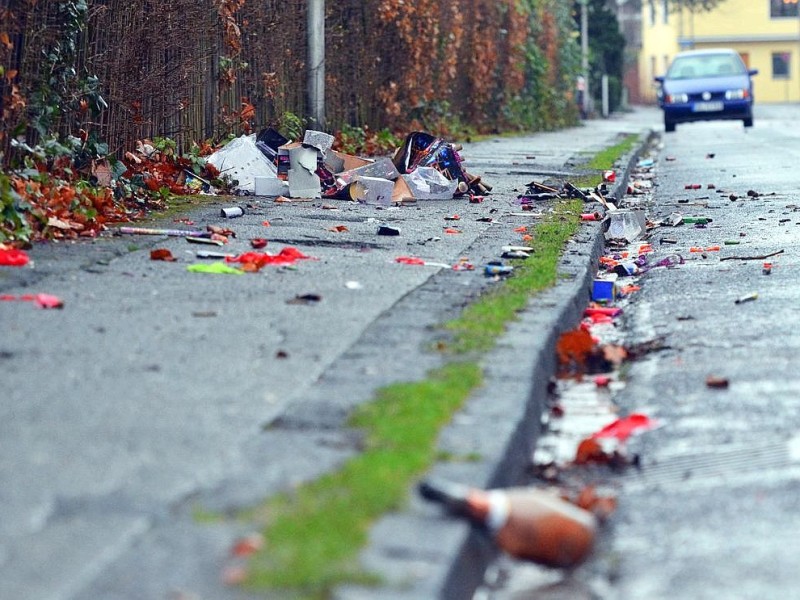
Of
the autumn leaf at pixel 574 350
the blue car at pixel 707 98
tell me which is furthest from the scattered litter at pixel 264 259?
the blue car at pixel 707 98

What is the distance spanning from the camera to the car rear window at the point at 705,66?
107 ft

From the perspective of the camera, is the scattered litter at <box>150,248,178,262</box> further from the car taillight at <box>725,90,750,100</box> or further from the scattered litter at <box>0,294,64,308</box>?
the car taillight at <box>725,90,750,100</box>

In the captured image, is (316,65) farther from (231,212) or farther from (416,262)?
(416,262)

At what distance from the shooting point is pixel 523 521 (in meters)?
3.06

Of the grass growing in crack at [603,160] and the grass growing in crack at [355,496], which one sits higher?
the grass growing in crack at [603,160]

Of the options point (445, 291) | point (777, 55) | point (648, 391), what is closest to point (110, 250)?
point (445, 291)

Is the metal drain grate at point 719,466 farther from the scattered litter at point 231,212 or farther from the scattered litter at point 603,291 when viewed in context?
the scattered litter at point 231,212

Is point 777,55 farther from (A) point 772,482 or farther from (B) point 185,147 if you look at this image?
(A) point 772,482

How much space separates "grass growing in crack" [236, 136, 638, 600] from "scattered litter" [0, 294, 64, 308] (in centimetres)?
A: 145

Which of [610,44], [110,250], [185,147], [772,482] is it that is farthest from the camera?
[610,44]

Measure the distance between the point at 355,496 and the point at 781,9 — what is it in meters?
70.7

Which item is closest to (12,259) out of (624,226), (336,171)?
(624,226)

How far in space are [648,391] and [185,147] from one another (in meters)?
7.00

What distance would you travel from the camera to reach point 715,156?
19.5 meters
